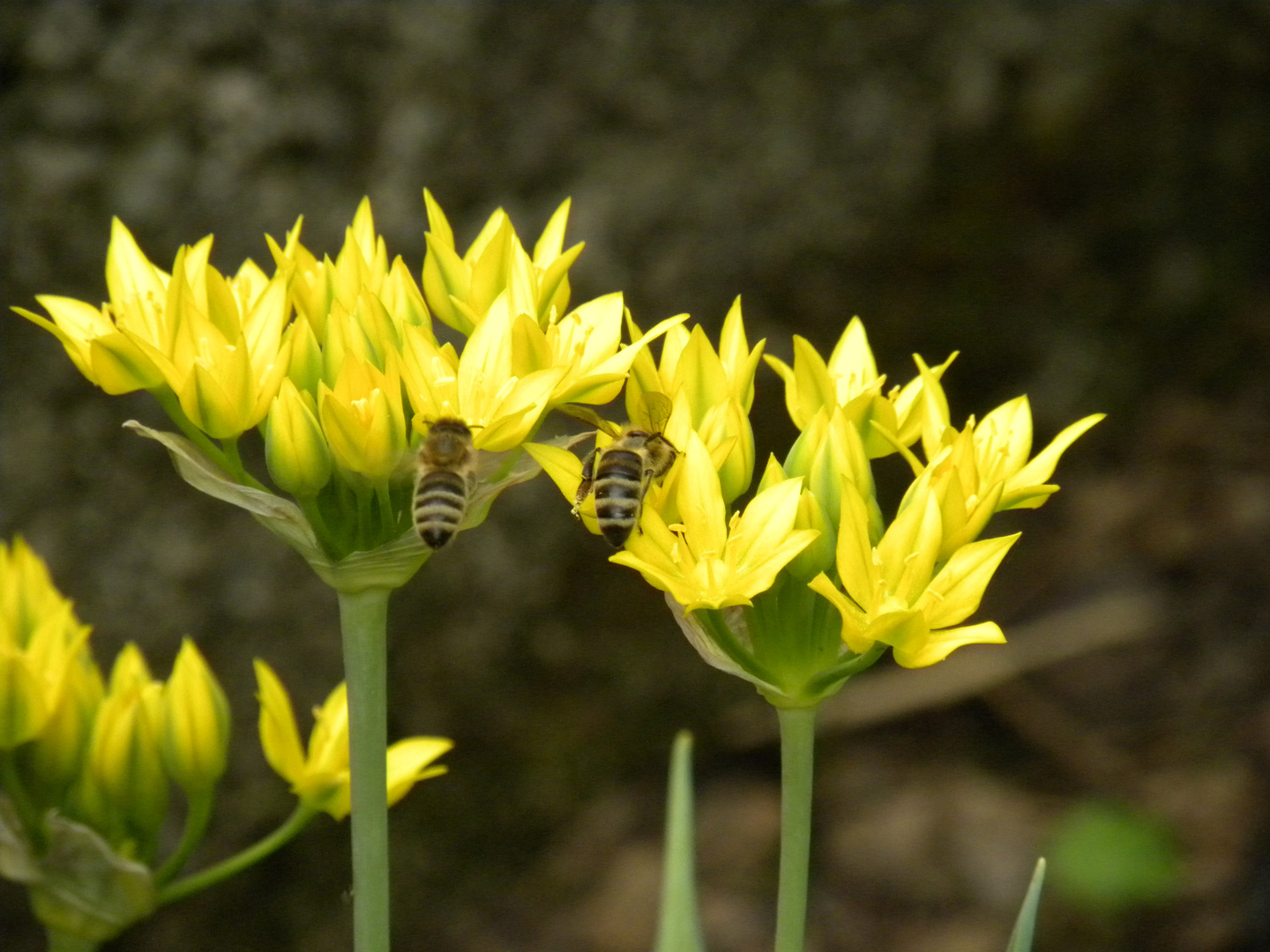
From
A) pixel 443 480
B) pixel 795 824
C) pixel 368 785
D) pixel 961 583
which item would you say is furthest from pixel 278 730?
pixel 961 583

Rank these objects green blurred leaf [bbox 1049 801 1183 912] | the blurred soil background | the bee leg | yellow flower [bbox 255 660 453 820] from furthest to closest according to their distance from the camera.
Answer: green blurred leaf [bbox 1049 801 1183 912] < the blurred soil background < yellow flower [bbox 255 660 453 820] < the bee leg

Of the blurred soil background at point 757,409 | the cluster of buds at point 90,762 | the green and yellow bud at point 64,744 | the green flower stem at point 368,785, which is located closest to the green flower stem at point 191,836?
the cluster of buds at point 90,762

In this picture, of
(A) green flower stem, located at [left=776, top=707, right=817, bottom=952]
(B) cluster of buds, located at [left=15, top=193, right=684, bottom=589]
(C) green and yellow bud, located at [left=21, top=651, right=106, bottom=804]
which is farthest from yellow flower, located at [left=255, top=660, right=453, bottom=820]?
(A) green flower stem, located at [left=776, top=707, right=817, bottom=952]

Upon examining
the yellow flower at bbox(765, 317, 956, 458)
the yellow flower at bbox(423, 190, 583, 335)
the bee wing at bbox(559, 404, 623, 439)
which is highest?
the yellow flower at bbox(423, 190, 583, 335)

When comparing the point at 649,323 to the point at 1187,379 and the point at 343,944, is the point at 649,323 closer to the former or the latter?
the point at 343,944

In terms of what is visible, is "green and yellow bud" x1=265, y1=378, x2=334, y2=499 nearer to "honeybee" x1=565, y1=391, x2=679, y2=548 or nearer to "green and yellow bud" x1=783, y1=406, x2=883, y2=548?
"honeybee" x1=565, y1=391, x2=679, y2=548

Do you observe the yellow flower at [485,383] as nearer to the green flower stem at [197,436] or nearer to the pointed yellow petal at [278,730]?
the green flower stem at [197,436]
